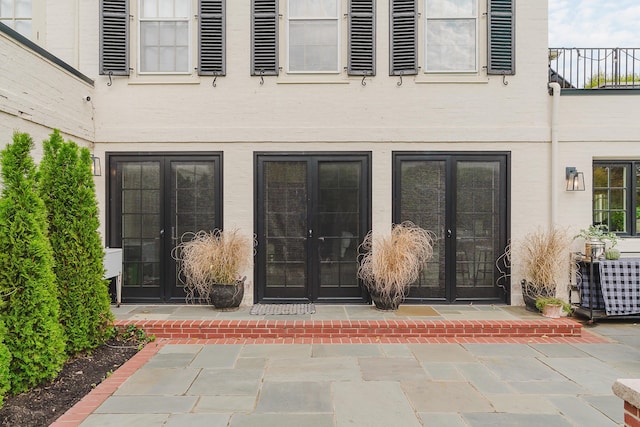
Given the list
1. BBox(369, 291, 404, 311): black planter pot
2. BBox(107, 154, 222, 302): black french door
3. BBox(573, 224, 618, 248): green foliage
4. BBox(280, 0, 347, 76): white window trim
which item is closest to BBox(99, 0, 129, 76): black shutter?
BBox(107, 154, 222, 302): black french door

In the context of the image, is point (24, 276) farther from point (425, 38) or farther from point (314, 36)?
point (425, 38)

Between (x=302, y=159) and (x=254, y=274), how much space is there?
180 cm

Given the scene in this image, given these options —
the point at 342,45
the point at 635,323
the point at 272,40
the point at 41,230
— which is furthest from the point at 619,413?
the point at 272,40

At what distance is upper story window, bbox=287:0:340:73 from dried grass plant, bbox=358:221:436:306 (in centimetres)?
262

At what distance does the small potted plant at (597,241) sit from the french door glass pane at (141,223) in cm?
603

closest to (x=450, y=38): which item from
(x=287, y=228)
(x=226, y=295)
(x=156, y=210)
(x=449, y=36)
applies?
(x=449, y=36)

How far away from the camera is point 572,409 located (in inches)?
120

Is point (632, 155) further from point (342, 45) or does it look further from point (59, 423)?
point (59, 423)

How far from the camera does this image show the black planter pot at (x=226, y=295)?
5.30 m

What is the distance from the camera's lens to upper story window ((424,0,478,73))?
5.88 metres

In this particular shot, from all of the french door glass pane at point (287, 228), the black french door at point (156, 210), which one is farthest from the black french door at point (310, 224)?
the black french door at point (156, 210)

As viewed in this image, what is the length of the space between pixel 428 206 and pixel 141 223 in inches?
165

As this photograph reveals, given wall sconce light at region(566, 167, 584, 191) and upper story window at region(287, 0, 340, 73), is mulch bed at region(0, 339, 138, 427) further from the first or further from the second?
wall sconce light at region(566, 167, 584, 191)

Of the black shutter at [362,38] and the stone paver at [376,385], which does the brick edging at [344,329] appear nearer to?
the stone paver at [376,385]
